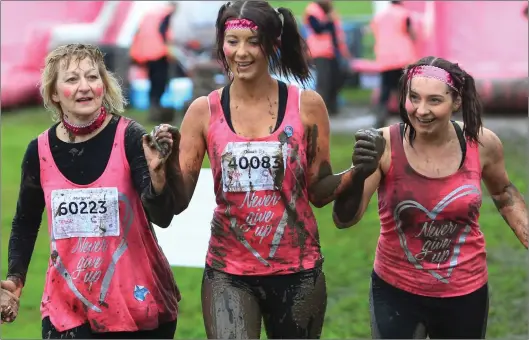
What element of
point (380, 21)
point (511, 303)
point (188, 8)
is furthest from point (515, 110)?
point (511, 303)

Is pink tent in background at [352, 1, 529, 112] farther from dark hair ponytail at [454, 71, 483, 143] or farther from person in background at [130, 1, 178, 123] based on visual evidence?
dark hair ponytail at [454, 71, 483, 143]

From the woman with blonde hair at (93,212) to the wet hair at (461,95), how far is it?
1.15 m

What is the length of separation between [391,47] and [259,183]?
37.7ft

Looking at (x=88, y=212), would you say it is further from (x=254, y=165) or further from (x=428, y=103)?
(x=428, y=103)

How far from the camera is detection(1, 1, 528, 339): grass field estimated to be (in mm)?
7328

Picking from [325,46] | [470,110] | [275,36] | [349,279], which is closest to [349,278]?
[349,279]

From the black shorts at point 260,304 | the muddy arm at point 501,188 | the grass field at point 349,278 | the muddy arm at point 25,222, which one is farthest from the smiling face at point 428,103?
the grass field at point 349,278

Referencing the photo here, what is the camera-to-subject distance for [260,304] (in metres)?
4.65

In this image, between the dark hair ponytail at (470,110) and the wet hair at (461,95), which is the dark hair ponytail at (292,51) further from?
the dark hair ponytail at (470,110)

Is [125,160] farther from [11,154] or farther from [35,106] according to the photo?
[35,106]

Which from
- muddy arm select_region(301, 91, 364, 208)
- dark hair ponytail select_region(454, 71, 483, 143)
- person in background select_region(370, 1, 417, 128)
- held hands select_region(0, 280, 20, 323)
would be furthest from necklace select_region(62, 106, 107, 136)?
person in background select_region(370, 1, 417, 128)

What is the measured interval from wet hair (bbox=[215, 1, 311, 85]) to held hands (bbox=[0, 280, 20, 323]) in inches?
52.9

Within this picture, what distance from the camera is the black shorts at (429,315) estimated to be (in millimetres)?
4695

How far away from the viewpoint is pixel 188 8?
20.3 metres
